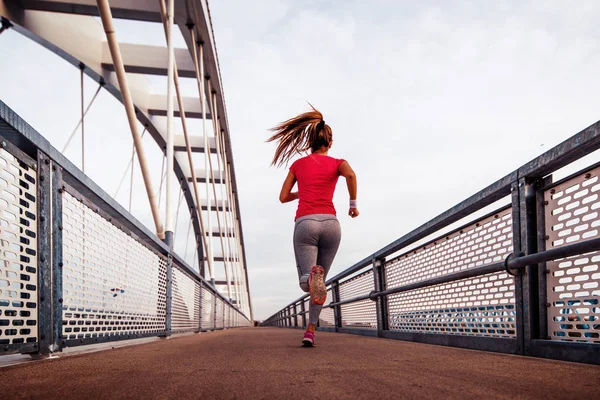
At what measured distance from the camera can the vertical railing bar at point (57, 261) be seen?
297 centimetres

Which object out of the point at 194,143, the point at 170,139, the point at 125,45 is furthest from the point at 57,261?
the point at 194,143

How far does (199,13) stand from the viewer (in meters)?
15.1

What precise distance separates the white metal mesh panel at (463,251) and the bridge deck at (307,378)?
866 mm

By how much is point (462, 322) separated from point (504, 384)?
2.17 meters

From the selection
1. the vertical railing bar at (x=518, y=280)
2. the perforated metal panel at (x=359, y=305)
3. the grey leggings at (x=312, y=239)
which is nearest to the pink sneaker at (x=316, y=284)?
the grey leggings at (x=312, y=239)

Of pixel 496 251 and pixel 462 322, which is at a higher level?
pixel 496 251

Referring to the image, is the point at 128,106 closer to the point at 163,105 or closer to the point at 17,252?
the point at 17,252

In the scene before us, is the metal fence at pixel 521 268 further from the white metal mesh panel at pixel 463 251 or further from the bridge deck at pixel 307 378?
the bridge deck at pixel 307 378

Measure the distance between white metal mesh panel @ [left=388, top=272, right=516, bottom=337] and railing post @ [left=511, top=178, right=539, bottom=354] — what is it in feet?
0.62

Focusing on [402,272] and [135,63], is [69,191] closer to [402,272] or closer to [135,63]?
[402,272]

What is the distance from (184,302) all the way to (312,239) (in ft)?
13.9

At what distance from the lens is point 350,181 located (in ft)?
14.4

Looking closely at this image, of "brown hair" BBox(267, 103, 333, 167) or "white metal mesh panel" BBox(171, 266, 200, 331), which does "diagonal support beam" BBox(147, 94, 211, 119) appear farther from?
"brown hair" BBox(267, 103, 333, 167)

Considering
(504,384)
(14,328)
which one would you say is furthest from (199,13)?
(504,384)
